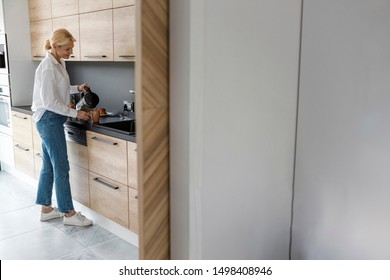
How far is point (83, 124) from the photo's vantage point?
3189 mm

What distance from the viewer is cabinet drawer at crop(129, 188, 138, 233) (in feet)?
9.09

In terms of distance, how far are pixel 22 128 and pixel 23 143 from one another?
0.17 metres

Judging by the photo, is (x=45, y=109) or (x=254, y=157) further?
(x=45, y=109)

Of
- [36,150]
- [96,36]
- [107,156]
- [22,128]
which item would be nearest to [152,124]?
[107,156]

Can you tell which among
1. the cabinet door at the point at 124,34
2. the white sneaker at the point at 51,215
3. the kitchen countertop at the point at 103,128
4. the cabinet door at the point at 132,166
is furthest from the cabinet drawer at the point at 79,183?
the cabinet door at the point at 124,34

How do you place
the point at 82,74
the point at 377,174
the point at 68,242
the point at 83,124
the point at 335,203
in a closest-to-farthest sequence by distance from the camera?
the point at 377,174 < the point at 335,203 < the point at 68,242 < the point at 83,124 < the point at 82,74

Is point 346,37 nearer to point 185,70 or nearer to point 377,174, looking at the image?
point 377,174

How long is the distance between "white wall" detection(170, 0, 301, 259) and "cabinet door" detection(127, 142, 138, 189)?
1342 millimetres

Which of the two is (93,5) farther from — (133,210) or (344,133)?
(344,133)

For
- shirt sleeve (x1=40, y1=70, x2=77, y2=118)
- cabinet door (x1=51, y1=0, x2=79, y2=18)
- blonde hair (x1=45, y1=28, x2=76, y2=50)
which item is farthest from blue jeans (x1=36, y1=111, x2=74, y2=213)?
cabinet door (x1=51, y1=0, x2=79, y2=18)

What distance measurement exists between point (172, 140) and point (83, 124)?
214 centimetres

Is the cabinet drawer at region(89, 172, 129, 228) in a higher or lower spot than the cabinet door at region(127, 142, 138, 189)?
lower

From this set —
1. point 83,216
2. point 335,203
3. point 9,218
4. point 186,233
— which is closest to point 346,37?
point 335,203

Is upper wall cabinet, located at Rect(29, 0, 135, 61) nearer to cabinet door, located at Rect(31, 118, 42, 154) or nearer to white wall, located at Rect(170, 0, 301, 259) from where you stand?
cabinet door, located at Rect(31, 118, 42, 154)
